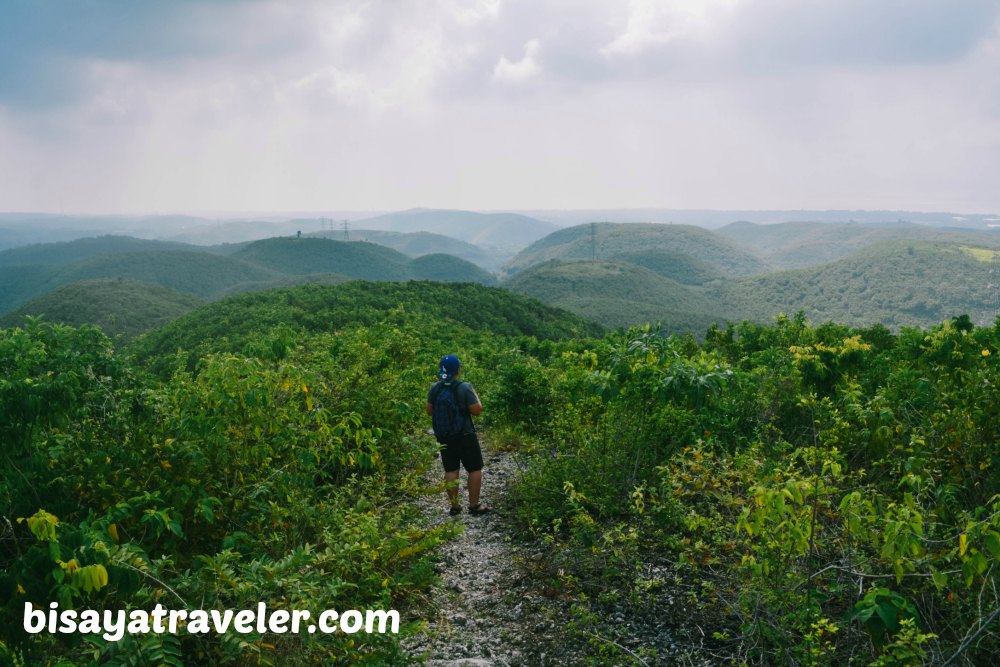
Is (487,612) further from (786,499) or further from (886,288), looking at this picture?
(886,288)

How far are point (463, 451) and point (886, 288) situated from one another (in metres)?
165

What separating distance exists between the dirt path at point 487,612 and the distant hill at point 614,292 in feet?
322

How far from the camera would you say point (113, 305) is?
8144 cm

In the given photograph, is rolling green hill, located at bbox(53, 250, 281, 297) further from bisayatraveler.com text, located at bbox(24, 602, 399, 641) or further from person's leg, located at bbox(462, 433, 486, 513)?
bisayatraveler.com text, located at bbox(24, 602, 399, 641)

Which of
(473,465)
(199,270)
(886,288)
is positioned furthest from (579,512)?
(199,270)

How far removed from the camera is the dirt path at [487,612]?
14.2 ft

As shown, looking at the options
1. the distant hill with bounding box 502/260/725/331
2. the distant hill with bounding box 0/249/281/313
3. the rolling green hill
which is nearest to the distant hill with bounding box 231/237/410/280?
the rolling green hill

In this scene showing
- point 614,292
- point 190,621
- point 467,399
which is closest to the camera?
point 190,621

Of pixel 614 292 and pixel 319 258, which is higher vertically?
pixel 319 258

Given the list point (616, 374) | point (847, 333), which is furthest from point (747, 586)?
point (847, 333)

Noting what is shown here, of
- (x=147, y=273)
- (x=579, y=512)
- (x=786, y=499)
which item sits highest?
(x=147, y=273)

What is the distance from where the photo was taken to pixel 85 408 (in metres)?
4.59

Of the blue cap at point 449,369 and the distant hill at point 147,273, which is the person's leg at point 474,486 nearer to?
the blue cap at point 449,369

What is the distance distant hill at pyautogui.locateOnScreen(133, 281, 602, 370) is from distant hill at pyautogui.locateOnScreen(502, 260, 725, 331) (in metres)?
49.0
